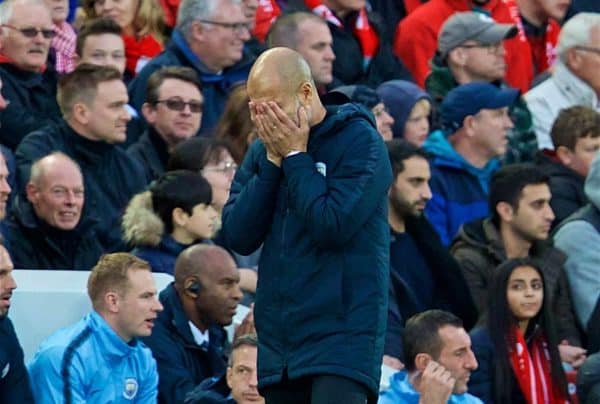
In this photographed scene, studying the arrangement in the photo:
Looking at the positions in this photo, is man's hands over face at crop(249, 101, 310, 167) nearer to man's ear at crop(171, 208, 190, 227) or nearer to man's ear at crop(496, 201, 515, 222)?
man's ear at crop(171, 208, 190, 227)

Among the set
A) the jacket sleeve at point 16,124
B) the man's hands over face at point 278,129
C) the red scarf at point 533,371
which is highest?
the jacket sleeve at point 16,124

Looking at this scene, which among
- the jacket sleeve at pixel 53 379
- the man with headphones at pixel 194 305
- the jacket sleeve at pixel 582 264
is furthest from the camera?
the jacket sleeve at pixel 582 264

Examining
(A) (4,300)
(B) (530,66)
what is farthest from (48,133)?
(B) (530,66)

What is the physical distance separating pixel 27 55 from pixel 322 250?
5.09 metres

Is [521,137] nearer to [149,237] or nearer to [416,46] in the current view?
[416,46]

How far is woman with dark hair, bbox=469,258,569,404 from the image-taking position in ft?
32.4

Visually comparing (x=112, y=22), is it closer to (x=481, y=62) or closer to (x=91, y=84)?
(x=91, y=84)

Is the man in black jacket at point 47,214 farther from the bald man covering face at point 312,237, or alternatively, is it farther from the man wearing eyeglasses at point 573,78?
the man wearing eyeglasses at point 573,78

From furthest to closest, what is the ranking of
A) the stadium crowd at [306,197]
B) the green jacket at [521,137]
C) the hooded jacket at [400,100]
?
the green jacket at [521,137] → the hooded jacket at [400,100] → the stadium crowd at [306,197]

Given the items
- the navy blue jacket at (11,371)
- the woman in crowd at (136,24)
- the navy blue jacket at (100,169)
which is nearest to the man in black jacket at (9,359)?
the navy blue jacket at (11,371)

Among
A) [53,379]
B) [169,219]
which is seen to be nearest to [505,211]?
[169,219]

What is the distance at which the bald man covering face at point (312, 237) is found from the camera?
6.31 meters

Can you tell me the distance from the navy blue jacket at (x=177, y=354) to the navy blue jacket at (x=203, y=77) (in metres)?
2.60

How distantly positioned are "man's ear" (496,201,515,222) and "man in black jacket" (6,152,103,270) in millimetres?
2500
